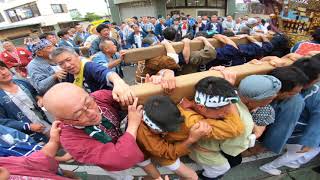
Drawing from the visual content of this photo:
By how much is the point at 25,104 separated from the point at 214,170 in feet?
7.53

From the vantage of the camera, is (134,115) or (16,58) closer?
(134,115)

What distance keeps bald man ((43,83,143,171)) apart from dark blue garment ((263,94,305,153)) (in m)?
1.24

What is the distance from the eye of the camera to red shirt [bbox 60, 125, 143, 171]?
116 cm

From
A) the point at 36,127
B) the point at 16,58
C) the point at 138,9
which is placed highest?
the point at 138,9

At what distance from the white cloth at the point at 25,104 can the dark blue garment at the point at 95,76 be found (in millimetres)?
883

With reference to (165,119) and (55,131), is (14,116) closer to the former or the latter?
(55,131)

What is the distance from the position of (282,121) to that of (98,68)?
174cm

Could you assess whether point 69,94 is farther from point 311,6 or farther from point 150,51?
point 311,6

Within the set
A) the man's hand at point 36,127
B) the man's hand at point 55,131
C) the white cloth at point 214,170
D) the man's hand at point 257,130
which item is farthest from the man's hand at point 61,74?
the man's hand at point 257,130

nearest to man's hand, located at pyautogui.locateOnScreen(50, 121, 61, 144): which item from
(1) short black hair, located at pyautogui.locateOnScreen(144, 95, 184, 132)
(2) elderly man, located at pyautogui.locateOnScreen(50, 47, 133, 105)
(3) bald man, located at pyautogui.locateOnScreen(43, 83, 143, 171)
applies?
(3) bald man, located at pyautogui.locateOnScreen(43, 83, 143, 171)

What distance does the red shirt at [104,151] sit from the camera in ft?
3.81

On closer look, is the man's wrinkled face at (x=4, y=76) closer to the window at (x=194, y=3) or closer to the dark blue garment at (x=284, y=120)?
the dark blue garment at (x=284, y=120)

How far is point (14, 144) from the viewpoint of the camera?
1713 millimetres

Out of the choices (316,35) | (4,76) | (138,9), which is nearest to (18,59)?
(4,76)
